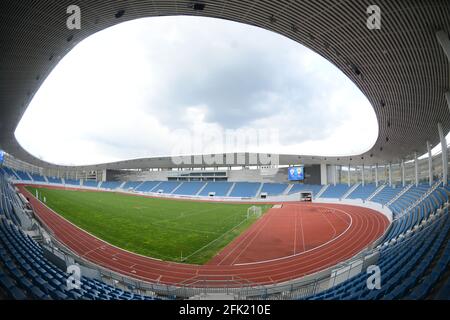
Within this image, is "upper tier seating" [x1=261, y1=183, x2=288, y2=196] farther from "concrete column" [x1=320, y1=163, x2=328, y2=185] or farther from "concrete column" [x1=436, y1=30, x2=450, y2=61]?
"concrete column" [x1=436, y1=30, x2=450, y2=61]

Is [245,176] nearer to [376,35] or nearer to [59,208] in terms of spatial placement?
[59,208]

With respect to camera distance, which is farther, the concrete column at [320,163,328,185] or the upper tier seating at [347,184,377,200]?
the concrete column at [320,163,328,185]

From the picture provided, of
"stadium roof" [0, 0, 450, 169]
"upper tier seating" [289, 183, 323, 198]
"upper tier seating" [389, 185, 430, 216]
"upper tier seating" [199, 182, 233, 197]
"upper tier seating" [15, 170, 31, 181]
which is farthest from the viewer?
"upper tier seating" [199, 182, 233, 197]

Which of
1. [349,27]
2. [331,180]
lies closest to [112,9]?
[349,27]

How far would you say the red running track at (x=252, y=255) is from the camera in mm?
10742

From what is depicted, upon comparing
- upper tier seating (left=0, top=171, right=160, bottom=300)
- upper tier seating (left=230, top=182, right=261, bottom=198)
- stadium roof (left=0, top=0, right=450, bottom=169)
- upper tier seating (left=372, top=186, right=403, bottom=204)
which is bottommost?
upper tier seating (left=230, top=182, right=261, bottom=198)

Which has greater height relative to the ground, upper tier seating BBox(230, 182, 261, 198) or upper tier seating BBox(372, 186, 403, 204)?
upper tier seating BBox(372, 186, 403, 204)

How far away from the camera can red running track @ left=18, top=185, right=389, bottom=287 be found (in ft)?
35.2

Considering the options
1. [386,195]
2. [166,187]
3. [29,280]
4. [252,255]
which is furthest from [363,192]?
[166,187]

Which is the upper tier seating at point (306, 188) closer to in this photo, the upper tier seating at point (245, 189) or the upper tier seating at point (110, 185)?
the upper tier seating at point (245, 189)

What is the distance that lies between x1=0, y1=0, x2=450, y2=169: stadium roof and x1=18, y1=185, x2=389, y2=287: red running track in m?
9.77

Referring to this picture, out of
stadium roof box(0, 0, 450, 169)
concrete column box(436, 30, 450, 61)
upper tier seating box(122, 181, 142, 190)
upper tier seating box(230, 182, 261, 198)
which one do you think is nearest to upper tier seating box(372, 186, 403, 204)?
stadium roof box(0, 0, 450, 169)

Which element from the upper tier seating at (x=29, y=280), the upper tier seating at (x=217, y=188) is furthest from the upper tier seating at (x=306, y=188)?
the upper tier seating at (x=29, y=280)

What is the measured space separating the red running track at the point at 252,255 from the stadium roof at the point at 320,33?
9767mm
